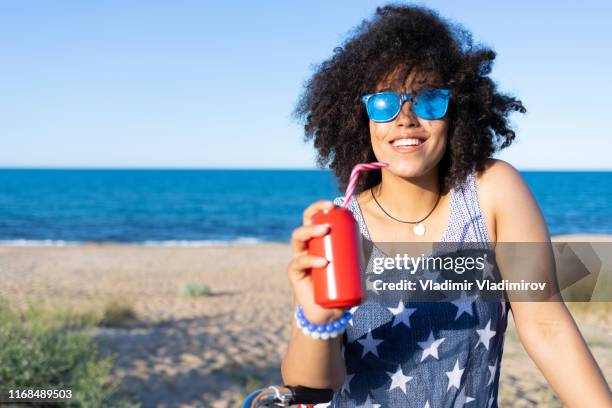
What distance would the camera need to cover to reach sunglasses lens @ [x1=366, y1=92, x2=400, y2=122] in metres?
1.94

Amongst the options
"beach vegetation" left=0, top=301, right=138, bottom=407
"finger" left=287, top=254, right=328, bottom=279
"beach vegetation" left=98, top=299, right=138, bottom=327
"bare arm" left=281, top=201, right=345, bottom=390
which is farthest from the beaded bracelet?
"beach vegetation" left=98, top=299, right=138, bottom=327

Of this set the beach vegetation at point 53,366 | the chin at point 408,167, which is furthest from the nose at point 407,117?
the beach vegetation at point 53,366

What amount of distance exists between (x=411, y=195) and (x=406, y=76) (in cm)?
41

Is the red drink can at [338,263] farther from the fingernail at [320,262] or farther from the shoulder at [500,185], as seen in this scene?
the shoulder at [500,185]

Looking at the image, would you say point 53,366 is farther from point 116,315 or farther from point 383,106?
point 383,106

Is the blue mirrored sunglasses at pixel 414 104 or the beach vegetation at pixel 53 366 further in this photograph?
the beach vegetation at pixel 53 366

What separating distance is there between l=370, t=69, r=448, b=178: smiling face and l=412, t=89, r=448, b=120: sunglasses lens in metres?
0.02

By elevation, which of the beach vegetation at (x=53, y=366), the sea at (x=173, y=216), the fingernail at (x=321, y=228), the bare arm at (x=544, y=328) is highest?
the fingernail at (x=321, y=228)

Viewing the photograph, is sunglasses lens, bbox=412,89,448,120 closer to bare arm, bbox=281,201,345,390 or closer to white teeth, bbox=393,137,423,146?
white teeth, bbox=393,137,423,146

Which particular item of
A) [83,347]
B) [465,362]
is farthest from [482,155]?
[83,347]

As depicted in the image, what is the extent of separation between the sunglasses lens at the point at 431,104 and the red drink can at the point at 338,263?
0.66 metres

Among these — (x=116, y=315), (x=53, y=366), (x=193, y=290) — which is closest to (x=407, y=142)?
(x=53, y=366)

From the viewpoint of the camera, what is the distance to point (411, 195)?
203cm

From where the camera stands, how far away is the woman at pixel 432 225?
1.75m
